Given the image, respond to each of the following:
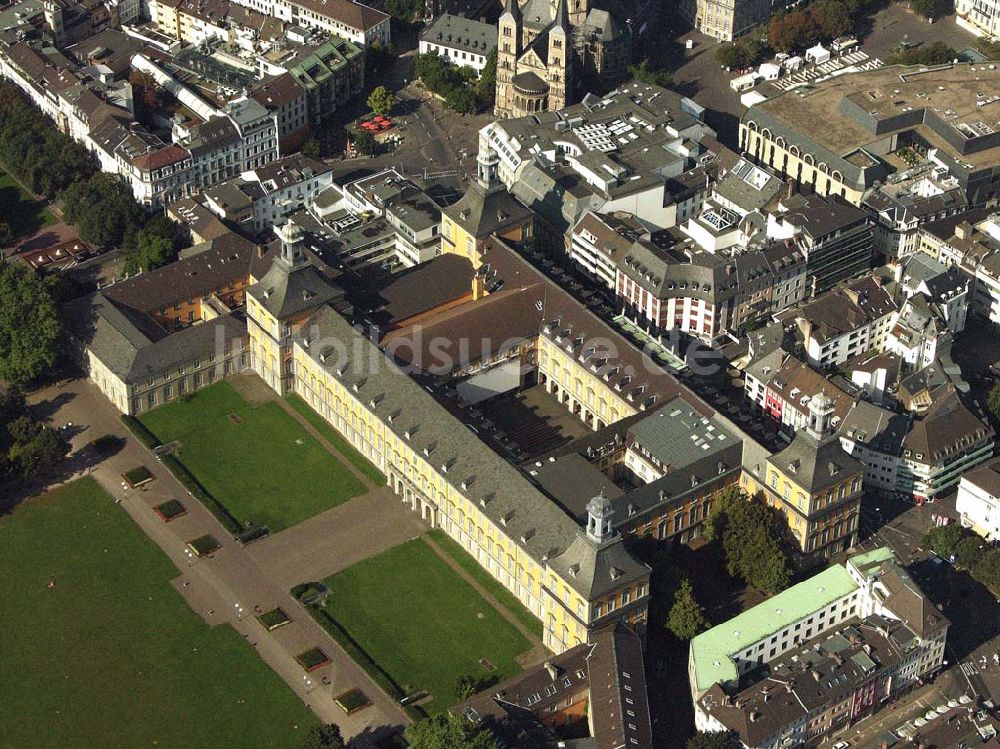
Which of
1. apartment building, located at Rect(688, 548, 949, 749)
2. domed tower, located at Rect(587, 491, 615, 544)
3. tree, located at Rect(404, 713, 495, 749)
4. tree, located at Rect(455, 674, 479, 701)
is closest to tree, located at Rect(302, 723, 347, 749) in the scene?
tree, located at Rect(404, 713, 495, 749)

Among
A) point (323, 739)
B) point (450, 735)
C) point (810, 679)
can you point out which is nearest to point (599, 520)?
point (810, 679)

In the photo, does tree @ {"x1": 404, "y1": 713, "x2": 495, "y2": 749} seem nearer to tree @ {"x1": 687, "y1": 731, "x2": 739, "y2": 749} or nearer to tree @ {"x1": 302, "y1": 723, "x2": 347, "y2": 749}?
tree @ {"x1": 302, "y1": 723, "x2": 347, "y2": 749}

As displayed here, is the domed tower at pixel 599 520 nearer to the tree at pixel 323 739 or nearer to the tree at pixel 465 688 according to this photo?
the tree at pixel 465 688

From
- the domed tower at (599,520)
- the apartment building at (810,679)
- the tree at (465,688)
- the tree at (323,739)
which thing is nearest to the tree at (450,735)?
the tree at (323,739)

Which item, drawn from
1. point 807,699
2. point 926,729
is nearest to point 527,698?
point 807,699

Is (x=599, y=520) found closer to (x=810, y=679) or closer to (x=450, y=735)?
(x=810, y=679)
